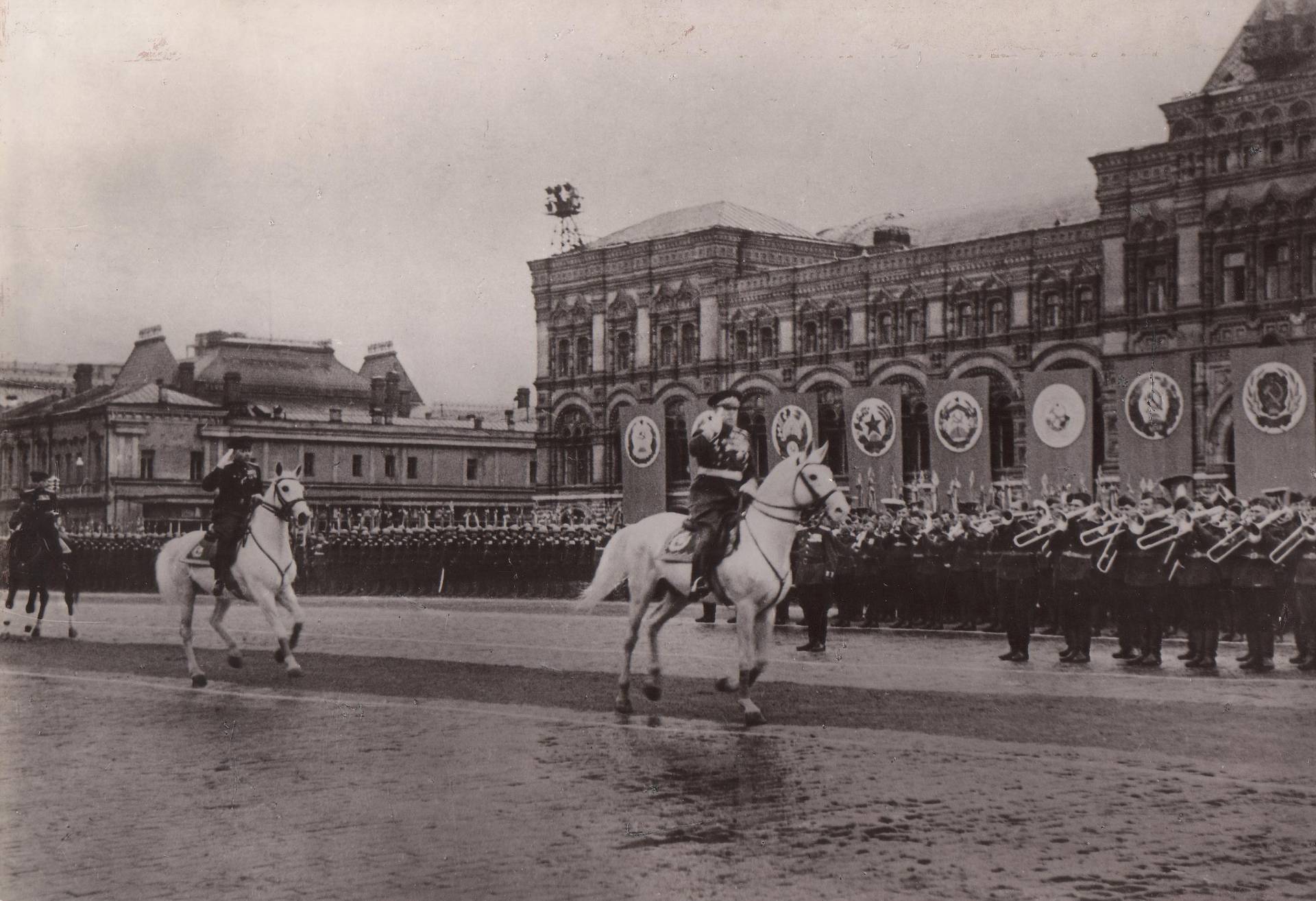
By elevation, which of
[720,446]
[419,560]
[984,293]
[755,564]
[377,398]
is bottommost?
[419,560]

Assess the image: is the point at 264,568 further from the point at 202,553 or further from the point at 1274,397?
the point at 1274,397

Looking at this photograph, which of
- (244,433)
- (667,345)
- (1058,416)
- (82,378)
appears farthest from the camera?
(667,345)

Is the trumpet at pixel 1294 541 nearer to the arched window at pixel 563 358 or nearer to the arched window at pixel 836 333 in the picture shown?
the arched window at pixel 836 333

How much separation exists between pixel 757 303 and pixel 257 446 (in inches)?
718

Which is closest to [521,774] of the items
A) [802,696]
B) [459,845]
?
[459,845]

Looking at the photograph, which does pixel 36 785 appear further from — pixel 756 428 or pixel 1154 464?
pixel 756 428

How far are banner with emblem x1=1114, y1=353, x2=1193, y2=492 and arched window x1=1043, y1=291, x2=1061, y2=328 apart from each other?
275 inches

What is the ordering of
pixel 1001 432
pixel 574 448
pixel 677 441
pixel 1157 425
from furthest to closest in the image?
pixel 574 448, pixel 677 441, pixel 1001 432, pixel 1157 425

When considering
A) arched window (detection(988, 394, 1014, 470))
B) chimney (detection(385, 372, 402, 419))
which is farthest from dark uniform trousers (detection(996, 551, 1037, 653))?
arched window (detection(988, 394, 1014, 470))

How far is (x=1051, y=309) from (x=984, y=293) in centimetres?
223

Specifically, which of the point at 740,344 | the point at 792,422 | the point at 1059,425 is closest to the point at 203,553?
the point at 1059,425

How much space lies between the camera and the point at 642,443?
46.6 meters

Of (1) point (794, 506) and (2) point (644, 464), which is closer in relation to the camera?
(1) point (794, 506)

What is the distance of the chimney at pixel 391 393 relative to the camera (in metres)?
37.1
